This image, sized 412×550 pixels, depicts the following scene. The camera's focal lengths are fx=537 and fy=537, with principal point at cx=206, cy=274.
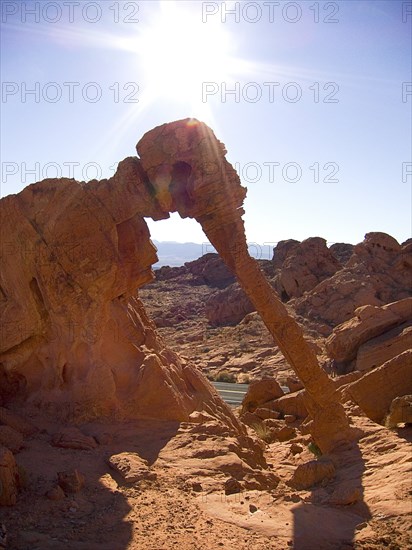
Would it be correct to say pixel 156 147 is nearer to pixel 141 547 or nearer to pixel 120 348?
pixel 120 348

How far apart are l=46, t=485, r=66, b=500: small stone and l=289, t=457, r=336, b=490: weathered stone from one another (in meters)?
4.33

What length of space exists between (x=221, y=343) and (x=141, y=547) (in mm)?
32822

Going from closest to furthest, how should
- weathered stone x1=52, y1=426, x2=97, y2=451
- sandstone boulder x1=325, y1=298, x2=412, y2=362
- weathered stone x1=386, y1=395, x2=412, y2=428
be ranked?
1. weathered stone x1=52, y1=426, x2=97, y2=451
2. weathered stone x1=386, y1=395, x2=412, y2=428
3. sandstone boulder x1=325, y1=298, x2=412, y2=362

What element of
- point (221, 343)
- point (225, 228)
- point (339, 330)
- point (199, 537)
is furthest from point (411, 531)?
point (221, 343)

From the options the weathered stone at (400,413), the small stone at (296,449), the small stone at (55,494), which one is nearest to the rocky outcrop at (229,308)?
the small stone at (296,449)

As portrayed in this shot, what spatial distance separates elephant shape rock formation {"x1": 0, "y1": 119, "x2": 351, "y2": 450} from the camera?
1207 centimetres

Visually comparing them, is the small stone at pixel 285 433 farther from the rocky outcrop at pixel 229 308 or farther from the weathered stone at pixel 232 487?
the rocky outcrop at pixel 229 308

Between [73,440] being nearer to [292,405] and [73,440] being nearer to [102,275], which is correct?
[102,275]

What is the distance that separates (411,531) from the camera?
704 centimetres

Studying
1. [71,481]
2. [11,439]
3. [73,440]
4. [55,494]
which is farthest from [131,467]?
[11,439]

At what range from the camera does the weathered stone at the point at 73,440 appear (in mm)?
10352

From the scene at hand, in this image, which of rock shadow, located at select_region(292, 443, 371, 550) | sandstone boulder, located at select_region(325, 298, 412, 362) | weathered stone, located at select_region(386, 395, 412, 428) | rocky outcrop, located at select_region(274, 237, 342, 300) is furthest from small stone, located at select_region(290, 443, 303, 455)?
rocky outcrop, located at select_region(274, 237, 342, 300)

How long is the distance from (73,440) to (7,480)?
102 inches

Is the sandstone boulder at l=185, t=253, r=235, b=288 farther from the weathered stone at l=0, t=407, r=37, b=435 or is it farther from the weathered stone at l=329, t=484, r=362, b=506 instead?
the weathered stone at l=329, t=484, r=362, b=506
